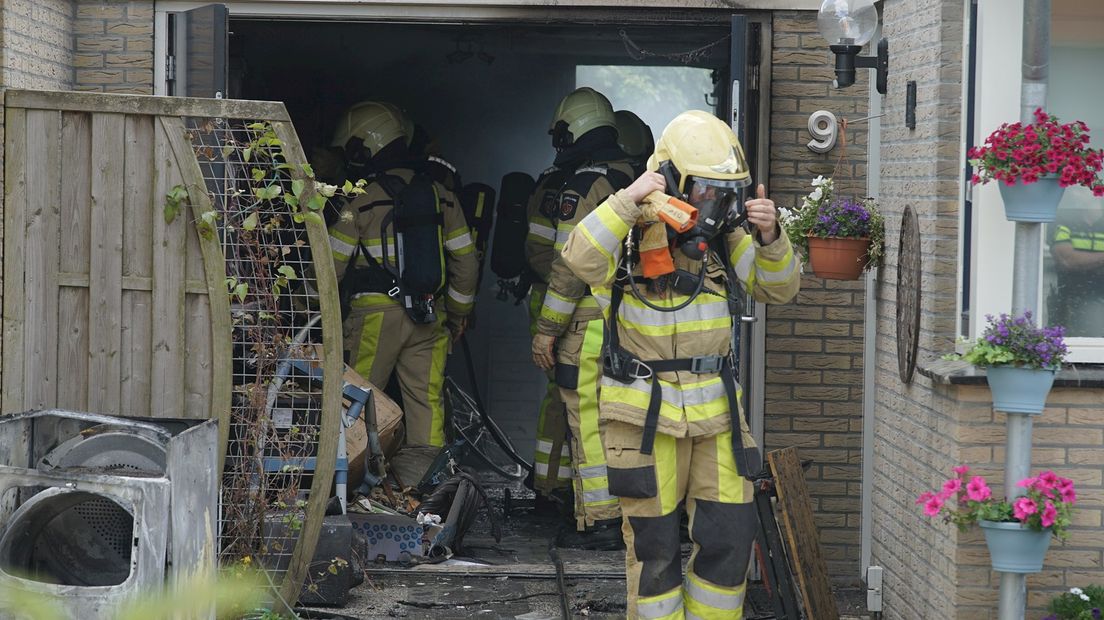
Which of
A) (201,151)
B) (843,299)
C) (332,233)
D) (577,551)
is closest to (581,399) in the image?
(577,551)

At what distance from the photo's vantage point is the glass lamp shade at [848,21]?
5.45 m

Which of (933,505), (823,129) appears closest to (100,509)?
(933,505)

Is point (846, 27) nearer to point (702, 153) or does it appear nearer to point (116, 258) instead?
point (702, 153)

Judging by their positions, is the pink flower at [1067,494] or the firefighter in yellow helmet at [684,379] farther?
the firefighter in yellow helmet at [684,379]

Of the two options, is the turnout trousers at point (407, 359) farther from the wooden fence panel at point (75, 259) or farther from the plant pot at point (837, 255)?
the plant pot at point (837, 255)

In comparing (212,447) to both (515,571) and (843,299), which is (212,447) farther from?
(843,299)

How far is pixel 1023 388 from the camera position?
4.19 m

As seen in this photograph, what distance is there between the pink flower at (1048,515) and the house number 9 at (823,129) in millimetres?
2969

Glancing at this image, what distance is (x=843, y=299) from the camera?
689cm

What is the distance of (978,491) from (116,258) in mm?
3368

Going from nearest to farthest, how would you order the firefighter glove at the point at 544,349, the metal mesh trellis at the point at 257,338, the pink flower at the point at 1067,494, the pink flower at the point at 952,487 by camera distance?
the pink flower at the point at 1067,494, the pink flower at the point at 952,487, the metal mesh trellis at the point at 257,338, the firefighter glove at the point at 544,349

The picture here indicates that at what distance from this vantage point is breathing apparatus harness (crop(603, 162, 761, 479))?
489 centimetres

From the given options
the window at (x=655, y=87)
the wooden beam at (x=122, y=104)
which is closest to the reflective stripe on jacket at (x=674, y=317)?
the wooden beam at (x=122, y=104)

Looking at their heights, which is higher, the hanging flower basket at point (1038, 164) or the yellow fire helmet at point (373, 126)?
the yellow fire helmet at point (373, 126)
